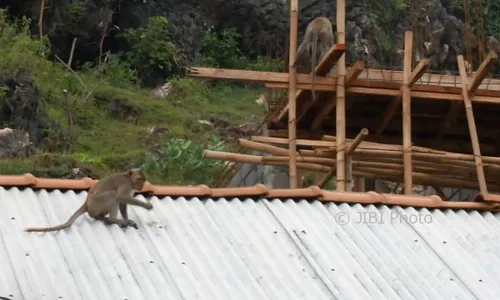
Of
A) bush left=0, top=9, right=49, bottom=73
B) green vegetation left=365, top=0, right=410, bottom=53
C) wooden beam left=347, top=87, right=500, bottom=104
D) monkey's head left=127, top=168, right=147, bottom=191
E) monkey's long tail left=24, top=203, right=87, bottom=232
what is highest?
monkey's long tail left=24, top=203, right=87, bottom=232

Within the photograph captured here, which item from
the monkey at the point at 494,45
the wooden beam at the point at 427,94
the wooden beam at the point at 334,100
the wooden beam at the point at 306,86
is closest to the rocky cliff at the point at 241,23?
the monkey at the point at 494,45

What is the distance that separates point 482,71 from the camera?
8.46 meters

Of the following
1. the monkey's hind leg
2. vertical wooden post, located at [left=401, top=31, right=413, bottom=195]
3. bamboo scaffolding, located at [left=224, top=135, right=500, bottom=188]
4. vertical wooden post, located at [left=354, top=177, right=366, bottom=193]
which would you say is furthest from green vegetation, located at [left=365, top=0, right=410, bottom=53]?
the monkey's hind leg

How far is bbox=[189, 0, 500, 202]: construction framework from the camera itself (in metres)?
8.38

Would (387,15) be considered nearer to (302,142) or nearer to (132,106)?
(132,106)

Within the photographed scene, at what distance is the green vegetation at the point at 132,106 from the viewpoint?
50.3ft

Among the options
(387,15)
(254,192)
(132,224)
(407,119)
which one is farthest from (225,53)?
(132,224)

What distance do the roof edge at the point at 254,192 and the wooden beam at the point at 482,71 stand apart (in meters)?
1.82

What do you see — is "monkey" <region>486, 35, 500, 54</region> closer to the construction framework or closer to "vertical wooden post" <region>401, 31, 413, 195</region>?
the construction framework

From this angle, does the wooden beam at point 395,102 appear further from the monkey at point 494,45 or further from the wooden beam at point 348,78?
the monkey at point 494,45

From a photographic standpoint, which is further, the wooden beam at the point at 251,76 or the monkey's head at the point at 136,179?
the wooden beam at the point at 251,76

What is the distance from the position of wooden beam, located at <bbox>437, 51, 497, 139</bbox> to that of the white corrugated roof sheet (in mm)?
2071

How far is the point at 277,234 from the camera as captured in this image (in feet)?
19.2

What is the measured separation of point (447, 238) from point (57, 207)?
2.22 m
